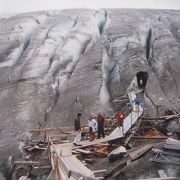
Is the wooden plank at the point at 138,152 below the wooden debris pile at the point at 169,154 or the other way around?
below

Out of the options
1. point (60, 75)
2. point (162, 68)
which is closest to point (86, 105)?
point (60, 75)

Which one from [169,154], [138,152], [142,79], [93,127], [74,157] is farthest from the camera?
[142,79]

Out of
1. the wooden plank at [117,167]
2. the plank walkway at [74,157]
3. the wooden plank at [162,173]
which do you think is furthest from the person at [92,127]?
the wooden plank at [162,173]

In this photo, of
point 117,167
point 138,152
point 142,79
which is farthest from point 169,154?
point 142,79

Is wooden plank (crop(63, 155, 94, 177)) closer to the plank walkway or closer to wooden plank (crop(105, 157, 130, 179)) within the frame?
the plank walkway

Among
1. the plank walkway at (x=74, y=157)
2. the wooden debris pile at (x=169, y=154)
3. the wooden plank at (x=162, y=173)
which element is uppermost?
the wooden debris pile at (x=169, y=154)

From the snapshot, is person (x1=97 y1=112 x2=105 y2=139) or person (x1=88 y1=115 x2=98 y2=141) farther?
person (x1=88 y1=115 x2=98 y2=141)

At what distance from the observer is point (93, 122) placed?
2105 centimetres

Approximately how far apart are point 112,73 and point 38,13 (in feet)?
53.7

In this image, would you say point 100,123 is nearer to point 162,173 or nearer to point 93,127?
point 93,127

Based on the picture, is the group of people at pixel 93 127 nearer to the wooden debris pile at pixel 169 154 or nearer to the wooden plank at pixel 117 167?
the wooden plank at pixel 117 167

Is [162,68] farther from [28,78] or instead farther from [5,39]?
[5,39]

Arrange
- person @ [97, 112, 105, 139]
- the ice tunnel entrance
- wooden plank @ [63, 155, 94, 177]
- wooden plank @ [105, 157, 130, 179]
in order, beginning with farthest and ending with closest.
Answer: the ice tunnel entrance < person @ [97, 112, 105, 139] < wooden plank @ [105, 157, 130, 179] < wooden plank @ [63, 155, 94, 177]

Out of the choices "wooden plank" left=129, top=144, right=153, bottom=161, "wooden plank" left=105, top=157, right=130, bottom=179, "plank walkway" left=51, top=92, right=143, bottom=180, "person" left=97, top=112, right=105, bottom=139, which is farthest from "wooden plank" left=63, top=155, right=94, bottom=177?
"person" left=97, top=112, right=105, bottom=139
